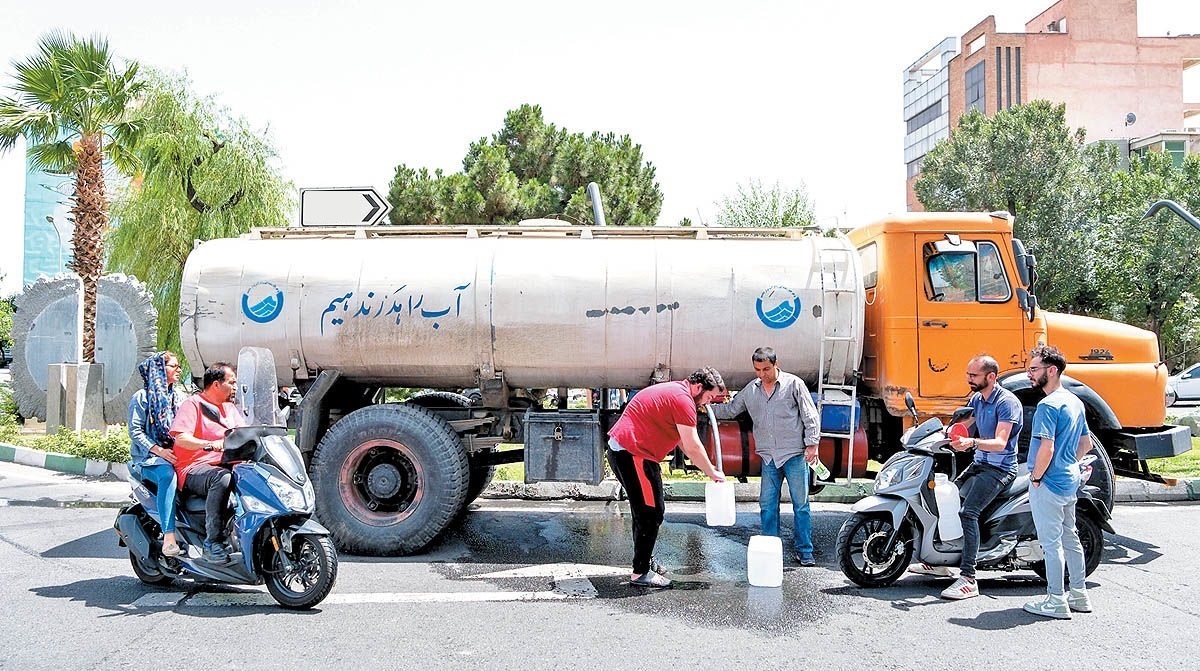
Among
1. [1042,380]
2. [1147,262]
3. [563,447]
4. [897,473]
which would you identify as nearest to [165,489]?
[563,447]

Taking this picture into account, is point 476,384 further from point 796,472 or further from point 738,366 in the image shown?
point 796,472

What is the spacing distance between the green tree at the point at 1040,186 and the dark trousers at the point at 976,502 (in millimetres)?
Result: 24611

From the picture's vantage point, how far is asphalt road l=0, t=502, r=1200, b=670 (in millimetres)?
5031

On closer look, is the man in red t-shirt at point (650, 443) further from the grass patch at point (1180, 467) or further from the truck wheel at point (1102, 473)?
the grass patch at point (1180, 467)

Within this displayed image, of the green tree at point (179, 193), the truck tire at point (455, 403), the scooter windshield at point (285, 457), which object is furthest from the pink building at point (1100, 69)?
the scooter windshield at point (285, 457)

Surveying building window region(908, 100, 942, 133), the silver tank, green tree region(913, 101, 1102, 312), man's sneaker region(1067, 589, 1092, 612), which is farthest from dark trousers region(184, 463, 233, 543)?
building window region(908, 100, 942, 133)

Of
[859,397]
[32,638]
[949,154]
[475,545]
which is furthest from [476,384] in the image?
[949,154]

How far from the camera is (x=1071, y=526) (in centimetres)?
596

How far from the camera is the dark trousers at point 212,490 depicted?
6023 mm

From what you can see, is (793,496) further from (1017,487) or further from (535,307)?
(535,307)

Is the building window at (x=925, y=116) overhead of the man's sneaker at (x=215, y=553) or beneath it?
overhead

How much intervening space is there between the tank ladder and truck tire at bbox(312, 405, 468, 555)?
3233 millimetres

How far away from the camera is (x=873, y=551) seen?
6.64m

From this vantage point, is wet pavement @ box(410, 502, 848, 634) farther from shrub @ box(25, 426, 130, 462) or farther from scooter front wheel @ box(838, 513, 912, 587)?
shrub @ box(25, 426, 130, 462)
